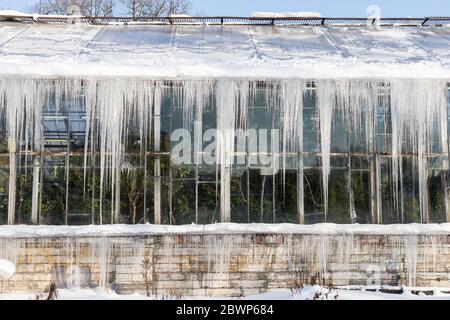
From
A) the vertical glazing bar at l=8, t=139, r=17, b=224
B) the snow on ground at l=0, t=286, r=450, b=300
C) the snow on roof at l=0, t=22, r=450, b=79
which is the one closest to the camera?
the snow on ground at l=0, t=286, r=450, b=300

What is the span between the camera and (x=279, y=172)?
6480 mm

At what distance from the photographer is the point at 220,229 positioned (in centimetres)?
623

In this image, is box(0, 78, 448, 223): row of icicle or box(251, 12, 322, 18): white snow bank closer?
box(0, 78, 448, 223): row of icicle

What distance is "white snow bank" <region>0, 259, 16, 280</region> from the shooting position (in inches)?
238

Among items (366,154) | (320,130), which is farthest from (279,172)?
(366,154)

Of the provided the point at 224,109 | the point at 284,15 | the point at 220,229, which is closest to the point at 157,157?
the point at 224,109

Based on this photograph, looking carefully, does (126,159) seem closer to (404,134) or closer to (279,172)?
(279,172)

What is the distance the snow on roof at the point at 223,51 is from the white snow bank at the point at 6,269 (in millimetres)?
2433

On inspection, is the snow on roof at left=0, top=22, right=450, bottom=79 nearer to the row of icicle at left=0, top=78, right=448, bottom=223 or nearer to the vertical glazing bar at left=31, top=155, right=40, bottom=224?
the row of icicle at left=0, top=78, right=448, bottom=223

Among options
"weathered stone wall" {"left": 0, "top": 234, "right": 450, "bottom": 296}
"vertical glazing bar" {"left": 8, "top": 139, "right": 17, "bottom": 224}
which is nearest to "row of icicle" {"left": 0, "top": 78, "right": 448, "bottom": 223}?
"vertical glazing bar" {"left": 8, "top": 139, "right": 17, "bottom": 224}

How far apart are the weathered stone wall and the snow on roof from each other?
2176 mm
